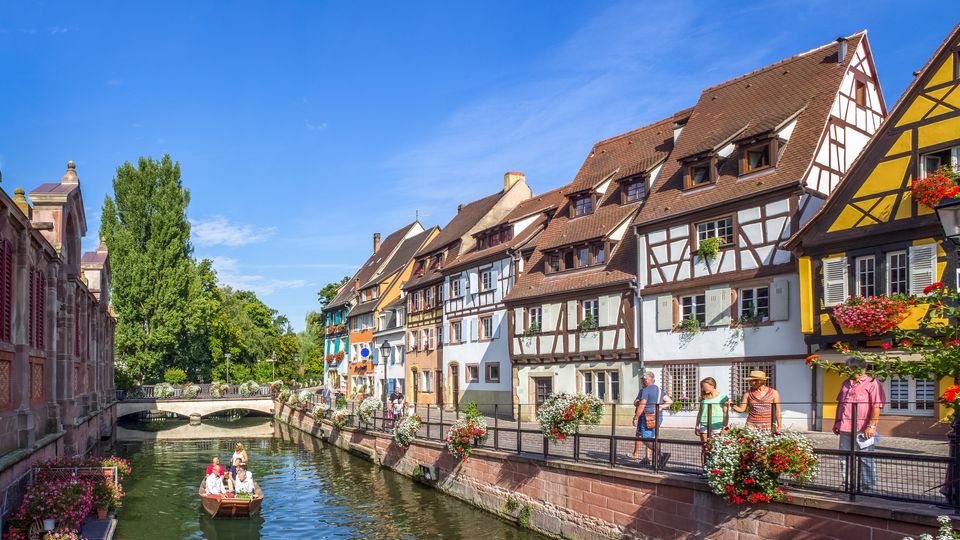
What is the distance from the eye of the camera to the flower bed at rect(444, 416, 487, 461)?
22344mm

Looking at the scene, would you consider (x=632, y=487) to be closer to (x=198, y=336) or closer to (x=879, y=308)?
(x=879, y=308)

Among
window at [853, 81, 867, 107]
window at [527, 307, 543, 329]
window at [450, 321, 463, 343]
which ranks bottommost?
window at [450, 321, 463, 343]

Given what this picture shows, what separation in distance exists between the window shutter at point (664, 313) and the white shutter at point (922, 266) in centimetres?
856

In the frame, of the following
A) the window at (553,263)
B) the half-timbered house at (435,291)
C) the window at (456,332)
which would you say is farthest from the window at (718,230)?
the half-timbered house at (435,291)

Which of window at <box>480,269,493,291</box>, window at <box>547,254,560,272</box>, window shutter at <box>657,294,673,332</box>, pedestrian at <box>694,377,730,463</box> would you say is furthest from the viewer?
window at <box>480,269,493,291</box>

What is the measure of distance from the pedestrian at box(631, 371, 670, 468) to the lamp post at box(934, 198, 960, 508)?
584 centimetres

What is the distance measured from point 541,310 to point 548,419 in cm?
1463

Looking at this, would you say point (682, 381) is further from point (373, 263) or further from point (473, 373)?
point (373, 263)

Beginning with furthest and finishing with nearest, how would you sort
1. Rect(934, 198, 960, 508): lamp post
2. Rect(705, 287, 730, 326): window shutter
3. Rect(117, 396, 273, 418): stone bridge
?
1. Rect(117, 396, 273, 418): stone bridge
2. Rect(705, 287, 730, 326): window shutter
3. Rect(934, 198, 960, 508): lamp post

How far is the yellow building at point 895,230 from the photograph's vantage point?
19500mm

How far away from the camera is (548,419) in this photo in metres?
18.7

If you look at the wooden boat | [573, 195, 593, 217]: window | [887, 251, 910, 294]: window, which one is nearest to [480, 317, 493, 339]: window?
[573, 195, 593, 217]: window

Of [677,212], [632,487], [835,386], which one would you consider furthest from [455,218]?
[632,487]

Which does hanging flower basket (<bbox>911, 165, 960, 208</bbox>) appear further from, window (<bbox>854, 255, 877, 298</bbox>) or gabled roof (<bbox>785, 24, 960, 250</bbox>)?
window (<bbox>854, 255, 877, 298</bbox>)
